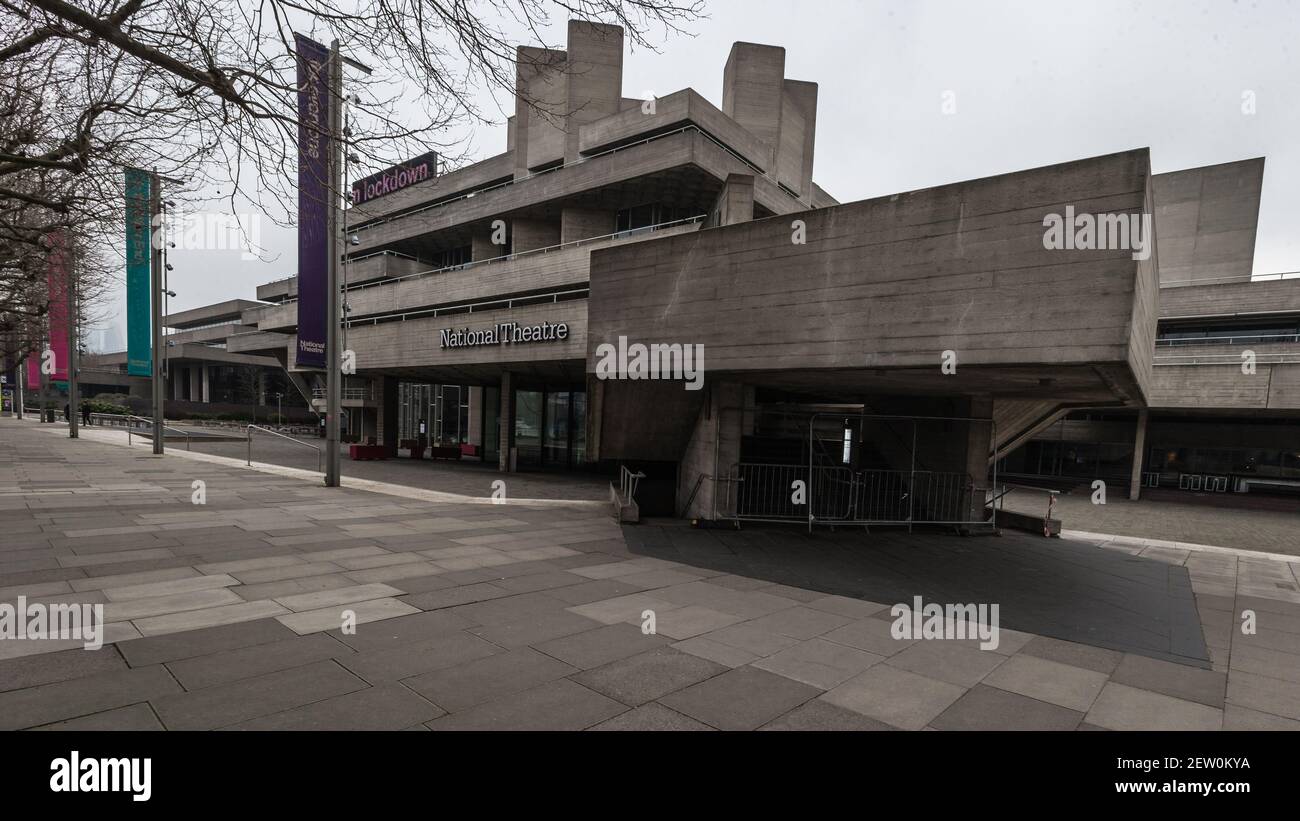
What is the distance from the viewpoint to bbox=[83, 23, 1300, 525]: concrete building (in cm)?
693

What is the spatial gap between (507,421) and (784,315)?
63.2ft

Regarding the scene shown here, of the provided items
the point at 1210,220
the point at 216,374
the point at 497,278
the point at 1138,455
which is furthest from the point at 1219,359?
the point at 216,374

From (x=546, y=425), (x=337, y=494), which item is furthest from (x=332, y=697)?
(x=546, y=425)

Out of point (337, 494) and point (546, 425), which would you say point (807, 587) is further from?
point (546, 425)

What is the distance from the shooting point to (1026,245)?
22.2ft

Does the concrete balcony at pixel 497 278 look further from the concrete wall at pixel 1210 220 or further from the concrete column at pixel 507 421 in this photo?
the concrete wall at pixel 1210 220

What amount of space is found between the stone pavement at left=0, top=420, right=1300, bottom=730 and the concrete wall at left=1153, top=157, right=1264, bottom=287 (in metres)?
30.8

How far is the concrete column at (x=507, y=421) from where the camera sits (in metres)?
25.1

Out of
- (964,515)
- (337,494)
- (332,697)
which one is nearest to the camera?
(332,697)

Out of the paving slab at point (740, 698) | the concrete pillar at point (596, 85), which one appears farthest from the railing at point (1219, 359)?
the paving slab at point (740, 698)
